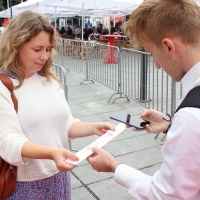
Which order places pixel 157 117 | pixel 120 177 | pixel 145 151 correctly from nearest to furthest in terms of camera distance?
pixel 120 177
pixel 157 117
pixel 145 151

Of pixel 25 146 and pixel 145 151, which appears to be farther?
pixel 145 151

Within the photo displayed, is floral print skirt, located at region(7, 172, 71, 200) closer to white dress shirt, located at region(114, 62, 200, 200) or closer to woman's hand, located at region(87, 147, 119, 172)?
woman's hand, located at region(87, 147, 119, 172)

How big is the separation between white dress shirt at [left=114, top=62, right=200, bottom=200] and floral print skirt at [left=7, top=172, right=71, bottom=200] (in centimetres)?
88

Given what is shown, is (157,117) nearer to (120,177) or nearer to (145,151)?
(120,177)

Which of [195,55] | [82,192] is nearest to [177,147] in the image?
[195,55]

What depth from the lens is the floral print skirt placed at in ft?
6.58

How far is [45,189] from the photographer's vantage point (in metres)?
2.08

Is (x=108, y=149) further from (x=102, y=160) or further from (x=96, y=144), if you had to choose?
(x=102, y=160)

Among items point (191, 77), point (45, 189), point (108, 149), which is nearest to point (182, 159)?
point (191, 77)

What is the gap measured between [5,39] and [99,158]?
37.6 inches

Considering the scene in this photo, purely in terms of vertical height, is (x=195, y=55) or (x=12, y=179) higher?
(x=195, y=55)

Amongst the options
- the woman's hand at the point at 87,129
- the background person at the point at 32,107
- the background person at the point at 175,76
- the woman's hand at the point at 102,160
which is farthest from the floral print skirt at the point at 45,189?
the background person at the point at 175,76

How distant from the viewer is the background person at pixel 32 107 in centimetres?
184

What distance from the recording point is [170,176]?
4.19ft
